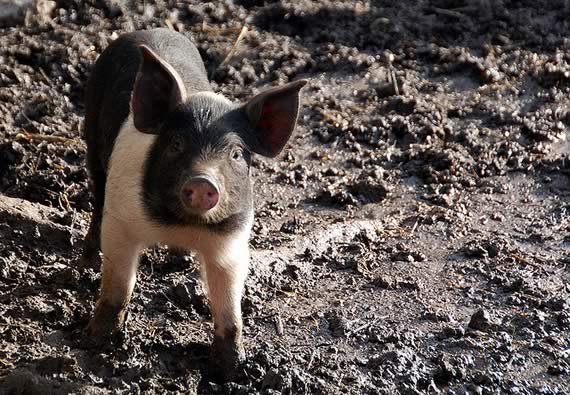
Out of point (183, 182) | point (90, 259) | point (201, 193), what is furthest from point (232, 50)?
point (201, 193)

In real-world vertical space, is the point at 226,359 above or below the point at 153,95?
below

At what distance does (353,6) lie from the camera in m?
9.21

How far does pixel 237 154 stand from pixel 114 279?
821mm

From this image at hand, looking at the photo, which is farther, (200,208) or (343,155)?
(343,155)

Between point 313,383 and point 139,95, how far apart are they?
5.00 feet

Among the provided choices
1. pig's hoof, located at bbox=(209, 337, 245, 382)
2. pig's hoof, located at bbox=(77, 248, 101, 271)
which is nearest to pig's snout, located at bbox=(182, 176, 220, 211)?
pig's hoof, located at bbox=(209, 337, 245, 382)

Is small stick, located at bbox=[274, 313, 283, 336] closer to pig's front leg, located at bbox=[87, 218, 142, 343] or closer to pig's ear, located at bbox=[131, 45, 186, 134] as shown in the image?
pig's front leg, located at bbox=[87, 218, 142, 343]

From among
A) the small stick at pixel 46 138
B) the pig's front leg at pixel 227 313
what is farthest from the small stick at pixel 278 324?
the small stick at pixel 46 138

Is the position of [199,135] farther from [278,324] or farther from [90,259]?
[90,259]

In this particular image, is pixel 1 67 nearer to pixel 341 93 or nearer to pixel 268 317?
pixel 341 93

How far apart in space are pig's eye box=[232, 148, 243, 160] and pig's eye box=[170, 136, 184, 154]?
0.23m

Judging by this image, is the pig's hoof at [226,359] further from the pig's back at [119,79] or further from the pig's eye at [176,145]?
the pig's back at [119,79]

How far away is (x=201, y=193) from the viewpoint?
427 cm

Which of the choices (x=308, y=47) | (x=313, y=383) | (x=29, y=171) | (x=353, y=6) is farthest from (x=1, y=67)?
(x=313, y=383)
